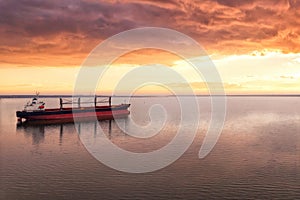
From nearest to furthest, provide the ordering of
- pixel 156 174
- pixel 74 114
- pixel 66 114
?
pixel 156 174
pixel 66 114
pixel 74 114

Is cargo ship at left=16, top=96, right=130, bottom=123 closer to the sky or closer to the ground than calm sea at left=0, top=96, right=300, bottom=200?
closer to the sky

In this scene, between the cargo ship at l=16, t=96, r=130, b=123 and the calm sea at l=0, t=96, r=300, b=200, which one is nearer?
the calm sea at l=0, t=96, r=300, b=200

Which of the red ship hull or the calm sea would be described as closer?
the calm sea

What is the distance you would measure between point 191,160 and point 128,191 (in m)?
18.7

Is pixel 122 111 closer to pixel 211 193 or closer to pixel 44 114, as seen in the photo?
pixel 44 114

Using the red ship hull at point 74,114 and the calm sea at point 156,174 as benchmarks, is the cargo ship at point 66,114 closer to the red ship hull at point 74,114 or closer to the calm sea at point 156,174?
the red ship hull at point 74,114

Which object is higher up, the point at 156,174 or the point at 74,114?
the point at 74,114

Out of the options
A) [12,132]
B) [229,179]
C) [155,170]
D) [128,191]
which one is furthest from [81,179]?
[12,132]

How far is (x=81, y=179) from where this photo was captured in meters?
41.6

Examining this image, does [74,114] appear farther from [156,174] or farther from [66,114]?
[156,174]

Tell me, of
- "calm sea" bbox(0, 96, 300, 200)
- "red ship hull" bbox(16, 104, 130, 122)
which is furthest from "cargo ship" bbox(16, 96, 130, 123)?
"calm sea" bbox(0, 96, 300, 200)

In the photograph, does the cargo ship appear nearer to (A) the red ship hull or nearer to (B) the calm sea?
(A) the red ship hull

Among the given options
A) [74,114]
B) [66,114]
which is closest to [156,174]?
[66,114]

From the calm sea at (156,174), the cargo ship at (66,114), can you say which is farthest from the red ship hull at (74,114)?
the calm sea at (156,174)
